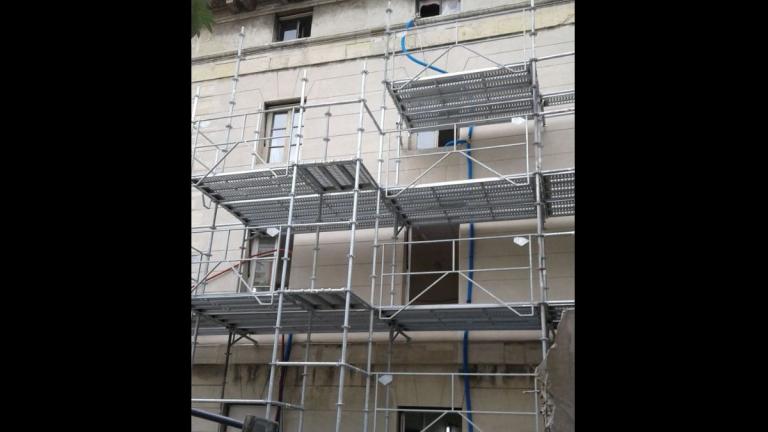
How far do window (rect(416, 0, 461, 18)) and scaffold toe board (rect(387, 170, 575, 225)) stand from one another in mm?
5548

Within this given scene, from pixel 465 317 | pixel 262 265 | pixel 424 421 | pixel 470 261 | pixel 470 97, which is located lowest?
pixel 424 421

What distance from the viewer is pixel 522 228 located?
42.8 ft

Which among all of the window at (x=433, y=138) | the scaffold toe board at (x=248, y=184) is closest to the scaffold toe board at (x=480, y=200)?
the window at (x=433, y=138)

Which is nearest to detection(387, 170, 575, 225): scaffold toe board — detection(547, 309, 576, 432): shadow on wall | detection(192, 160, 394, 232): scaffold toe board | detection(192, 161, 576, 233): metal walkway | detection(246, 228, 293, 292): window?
detection(192, 161, 576, 233): metal walkway

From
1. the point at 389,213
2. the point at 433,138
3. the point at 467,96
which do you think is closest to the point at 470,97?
the point at 467,96

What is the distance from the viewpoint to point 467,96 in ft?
43.7

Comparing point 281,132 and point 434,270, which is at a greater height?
point 281,132

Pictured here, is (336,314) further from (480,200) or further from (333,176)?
(480,200)

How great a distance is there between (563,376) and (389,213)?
951 cm

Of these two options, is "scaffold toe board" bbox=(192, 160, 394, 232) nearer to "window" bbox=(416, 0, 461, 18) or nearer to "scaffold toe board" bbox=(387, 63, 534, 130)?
"scaffold toe board" bbox=(387, 63, 534, 130)

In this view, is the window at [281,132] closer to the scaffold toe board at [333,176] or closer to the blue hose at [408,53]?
the scaffold toe board at [333,176]
